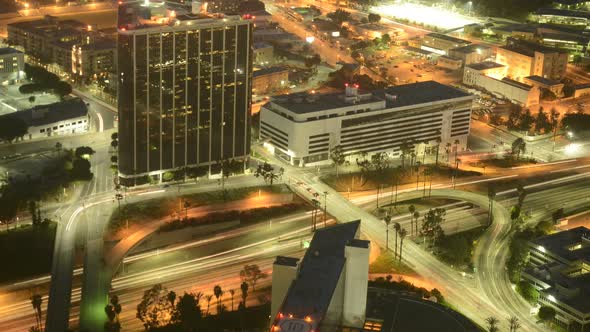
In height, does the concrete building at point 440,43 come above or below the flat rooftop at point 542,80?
above

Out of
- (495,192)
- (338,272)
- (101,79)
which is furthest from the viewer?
(101,79)

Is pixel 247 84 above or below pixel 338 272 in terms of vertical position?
above

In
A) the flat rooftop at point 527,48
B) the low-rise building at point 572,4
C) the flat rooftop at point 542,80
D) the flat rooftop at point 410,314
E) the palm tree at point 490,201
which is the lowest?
the flat rooftop at point 410,314

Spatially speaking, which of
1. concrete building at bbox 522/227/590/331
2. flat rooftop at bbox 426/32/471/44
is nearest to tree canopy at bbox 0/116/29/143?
concrete building at bbox 522/227/590/331

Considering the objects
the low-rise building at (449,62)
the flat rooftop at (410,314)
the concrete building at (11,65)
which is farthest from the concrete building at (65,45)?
the flat rooftop at (410,314)

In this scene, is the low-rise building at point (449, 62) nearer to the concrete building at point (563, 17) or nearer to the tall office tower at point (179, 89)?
the concrete building at point (563, 17)

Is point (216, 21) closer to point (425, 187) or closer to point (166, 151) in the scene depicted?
point (166, 151)

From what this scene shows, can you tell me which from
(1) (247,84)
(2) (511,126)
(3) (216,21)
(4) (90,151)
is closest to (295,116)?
(1) (247,84)
